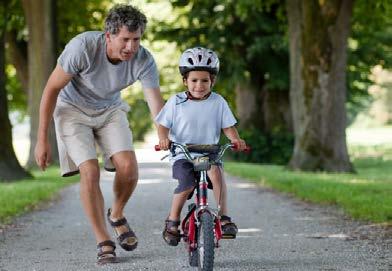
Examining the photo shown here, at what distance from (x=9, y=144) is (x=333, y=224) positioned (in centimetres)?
1015

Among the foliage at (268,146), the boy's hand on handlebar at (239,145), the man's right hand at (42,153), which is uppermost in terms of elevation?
the boy's hand on handlebar at (239,145)

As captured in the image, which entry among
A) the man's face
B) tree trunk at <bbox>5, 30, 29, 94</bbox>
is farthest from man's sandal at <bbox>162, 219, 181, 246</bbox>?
tree trunk at <bbox>5, 30, 29, 94</bbox>

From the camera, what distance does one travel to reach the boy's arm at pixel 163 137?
6426 millimetres

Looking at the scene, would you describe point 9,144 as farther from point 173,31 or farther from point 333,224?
point 173,31

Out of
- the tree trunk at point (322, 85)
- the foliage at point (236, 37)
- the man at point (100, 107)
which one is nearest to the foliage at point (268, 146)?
the foliage at point (236, 37)

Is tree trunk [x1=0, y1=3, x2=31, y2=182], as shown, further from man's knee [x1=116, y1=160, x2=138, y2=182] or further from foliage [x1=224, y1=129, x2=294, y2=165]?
foliage [x1=224, y1=129, x2=294, y2=165]

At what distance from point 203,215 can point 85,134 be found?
1.52 meters

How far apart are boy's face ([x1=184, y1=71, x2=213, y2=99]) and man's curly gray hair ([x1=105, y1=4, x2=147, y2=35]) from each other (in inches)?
21.8

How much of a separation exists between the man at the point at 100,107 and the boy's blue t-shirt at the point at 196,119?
0.47 metres

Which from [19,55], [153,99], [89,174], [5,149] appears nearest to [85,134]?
[89,174]

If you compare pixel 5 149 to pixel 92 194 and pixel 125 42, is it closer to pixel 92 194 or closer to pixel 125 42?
pixel 92 194

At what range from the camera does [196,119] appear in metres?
6.70

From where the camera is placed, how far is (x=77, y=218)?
1136 centimetres

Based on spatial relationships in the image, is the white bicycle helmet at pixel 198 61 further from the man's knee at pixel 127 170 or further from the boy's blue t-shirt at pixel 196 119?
the man's knee at pixel 127 170
